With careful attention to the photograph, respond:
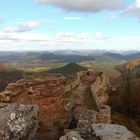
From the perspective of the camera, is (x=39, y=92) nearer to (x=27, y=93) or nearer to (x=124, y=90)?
(x=27, y=93)

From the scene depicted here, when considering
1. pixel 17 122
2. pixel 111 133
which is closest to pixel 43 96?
pixel 111 133

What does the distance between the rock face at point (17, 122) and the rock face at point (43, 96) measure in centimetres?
939

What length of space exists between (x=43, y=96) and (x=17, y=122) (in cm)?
1107

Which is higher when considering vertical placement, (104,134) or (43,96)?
(104,134)

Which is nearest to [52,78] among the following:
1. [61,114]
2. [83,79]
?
[61,114]

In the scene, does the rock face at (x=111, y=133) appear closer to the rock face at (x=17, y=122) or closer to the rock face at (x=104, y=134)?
the rock face at (x=104, y=134)

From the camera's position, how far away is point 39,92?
757 inches

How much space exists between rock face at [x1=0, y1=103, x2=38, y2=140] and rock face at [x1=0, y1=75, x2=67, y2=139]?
9386mm

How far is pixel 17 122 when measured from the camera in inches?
330

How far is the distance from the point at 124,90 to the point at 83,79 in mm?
7089

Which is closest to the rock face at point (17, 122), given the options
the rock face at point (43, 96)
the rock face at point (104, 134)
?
the rock face at point (104, 134)

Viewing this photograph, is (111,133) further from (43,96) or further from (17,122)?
(43,96)

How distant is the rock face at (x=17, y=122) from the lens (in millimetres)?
8078

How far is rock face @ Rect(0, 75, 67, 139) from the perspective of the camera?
19.0 m
